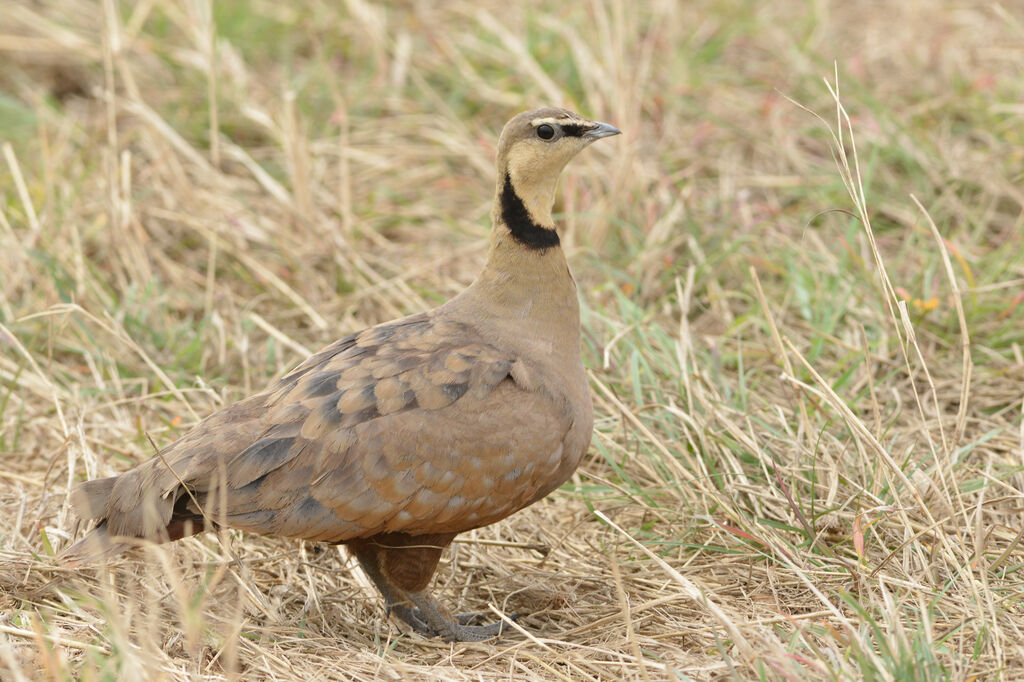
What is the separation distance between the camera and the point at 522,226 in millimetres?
4129

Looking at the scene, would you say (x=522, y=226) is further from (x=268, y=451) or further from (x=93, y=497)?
→ (x=93, y=497)

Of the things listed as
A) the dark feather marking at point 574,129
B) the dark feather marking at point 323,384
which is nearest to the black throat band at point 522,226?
the dark feather marking at point 574,129

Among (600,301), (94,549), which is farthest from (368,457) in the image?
(600,301)

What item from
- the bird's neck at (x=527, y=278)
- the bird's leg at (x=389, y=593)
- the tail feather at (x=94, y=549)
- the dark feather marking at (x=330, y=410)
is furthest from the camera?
the bird's neck at (x=527, y=278)

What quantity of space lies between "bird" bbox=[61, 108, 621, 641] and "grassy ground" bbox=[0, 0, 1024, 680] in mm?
254

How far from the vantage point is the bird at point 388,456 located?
11.8ft

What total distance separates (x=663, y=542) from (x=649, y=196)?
8.95 ft

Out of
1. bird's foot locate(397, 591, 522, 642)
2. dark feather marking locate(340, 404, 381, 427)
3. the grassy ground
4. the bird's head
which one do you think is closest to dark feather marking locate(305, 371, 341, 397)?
dark feather marking locate(340, 404, 381, 427)

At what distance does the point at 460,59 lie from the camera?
7.58m

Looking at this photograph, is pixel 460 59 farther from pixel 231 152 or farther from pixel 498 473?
pixel 498 473

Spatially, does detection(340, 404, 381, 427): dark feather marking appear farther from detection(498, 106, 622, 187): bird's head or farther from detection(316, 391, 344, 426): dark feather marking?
detection(498, 106, 622, 187): bird's head

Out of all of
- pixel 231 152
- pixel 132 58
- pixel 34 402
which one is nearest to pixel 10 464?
pixel 34 402

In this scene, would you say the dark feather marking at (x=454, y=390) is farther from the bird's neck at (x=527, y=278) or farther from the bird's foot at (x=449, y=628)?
the bird's foot at (x=449, y=628)

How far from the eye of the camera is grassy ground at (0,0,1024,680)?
A: 3607mm
